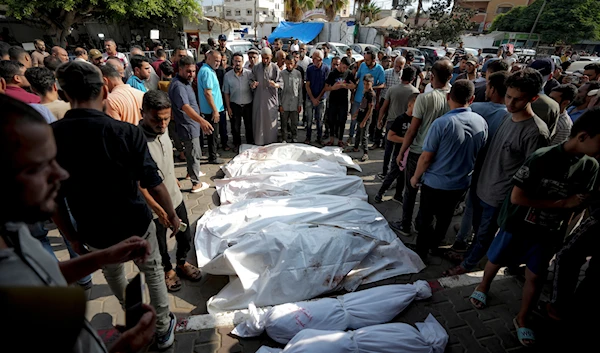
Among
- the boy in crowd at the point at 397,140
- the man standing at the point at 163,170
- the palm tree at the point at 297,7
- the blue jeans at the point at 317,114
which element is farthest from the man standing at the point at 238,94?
the palm tree at the point at 297,7

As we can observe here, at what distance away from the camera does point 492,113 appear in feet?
10.0

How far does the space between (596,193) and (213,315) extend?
2.90m

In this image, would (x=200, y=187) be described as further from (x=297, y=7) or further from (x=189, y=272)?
(x=297, y=7)

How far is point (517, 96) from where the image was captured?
2416 millimetres

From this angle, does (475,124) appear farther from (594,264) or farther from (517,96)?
(594,264)

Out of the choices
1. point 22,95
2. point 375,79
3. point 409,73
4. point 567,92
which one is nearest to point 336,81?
point 375,79

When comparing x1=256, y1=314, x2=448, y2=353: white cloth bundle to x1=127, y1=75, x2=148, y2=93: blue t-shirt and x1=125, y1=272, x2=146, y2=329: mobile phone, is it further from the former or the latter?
x1=127, y1=75, x2=148, y2=93: blue t-shirt

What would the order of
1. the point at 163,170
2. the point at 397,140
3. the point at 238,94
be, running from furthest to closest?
the point at 238,94
the point at 397,140
the point at 163,170

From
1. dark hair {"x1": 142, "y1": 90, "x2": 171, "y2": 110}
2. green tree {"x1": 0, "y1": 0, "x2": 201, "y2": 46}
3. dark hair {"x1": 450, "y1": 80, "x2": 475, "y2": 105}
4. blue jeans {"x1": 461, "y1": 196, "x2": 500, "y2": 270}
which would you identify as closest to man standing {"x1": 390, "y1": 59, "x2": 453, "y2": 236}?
dark hair {"x1": 450, "y1": 80, "x2": 475, "y2": 105}

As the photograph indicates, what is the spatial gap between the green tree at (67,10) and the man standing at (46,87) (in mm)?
14970

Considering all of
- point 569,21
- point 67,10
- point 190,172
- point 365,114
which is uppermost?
point 569,21

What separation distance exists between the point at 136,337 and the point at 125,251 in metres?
0.47

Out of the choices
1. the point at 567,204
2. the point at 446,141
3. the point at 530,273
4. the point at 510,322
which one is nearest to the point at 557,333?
the point at 510,322

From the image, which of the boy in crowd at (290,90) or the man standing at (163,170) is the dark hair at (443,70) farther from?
the boy in crowd at (290,90)
